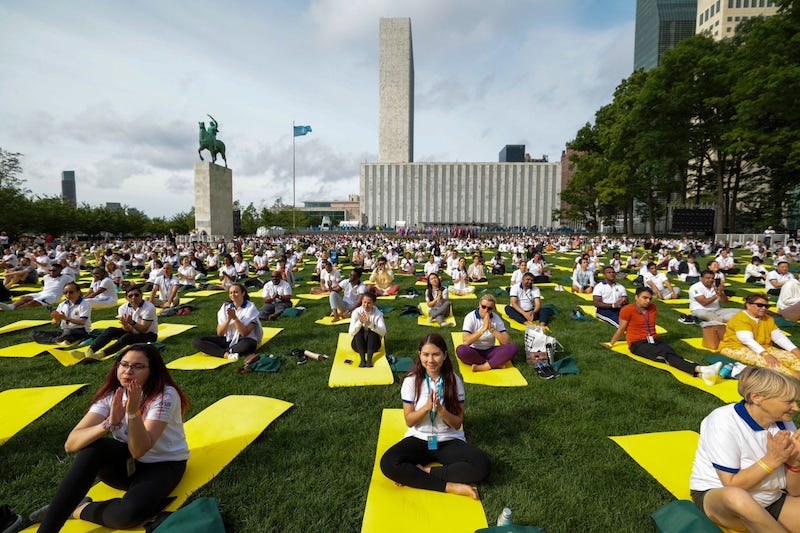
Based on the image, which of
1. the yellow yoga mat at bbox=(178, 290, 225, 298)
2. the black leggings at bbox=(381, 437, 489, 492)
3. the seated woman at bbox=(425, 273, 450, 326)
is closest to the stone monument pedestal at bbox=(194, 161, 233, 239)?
the yellow yoga mat at bbox=(178, 290, 225, 298)

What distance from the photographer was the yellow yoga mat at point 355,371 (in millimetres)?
5301

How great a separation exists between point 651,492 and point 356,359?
419cm

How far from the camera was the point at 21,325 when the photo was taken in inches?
323

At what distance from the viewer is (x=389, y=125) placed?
108 metres

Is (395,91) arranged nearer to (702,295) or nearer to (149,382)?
(702,295)

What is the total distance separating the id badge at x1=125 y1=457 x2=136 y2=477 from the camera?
2.84 metres

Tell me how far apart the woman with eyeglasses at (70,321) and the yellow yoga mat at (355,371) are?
463cm

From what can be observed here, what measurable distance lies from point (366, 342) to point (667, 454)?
13.1 feet

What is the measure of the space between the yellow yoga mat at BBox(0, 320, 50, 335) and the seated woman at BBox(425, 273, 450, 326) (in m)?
8.41

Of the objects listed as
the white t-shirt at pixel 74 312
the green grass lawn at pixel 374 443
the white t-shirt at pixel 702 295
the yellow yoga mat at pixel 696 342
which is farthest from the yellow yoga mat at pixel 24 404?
the white t-shirt at pixel 702 295

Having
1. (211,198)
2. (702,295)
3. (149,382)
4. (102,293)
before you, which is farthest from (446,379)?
(211,198)

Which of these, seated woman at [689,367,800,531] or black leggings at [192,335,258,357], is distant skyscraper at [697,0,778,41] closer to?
seated woman at [689,367,800,531]

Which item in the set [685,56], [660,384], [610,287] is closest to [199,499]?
[660,384]

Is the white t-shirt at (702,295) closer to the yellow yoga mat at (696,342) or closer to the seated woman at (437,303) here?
the yellow yoga mat at (696,342)
